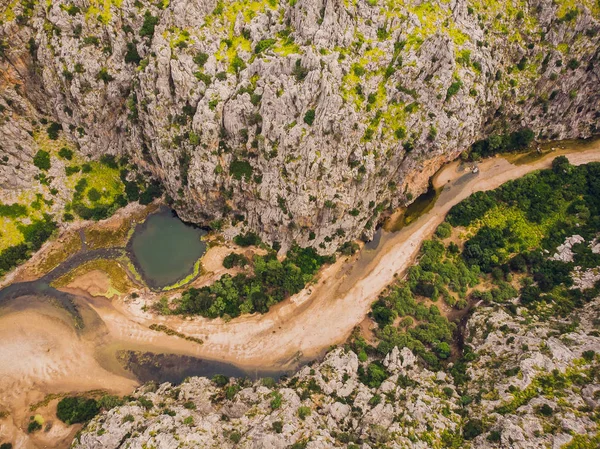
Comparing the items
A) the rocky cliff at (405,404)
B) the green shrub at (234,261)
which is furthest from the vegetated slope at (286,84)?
the rocky cliff at (405,404)

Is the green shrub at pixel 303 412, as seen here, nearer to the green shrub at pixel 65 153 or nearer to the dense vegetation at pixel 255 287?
the dense vegetation at pixel 255 287

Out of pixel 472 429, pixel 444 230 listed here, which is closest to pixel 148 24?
pixel 444 230

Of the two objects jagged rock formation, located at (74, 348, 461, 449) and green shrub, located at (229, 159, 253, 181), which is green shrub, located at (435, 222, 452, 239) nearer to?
jagged rock formation, located at (74, 348, 461, 449)

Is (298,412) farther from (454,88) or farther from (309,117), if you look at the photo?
(454,88)

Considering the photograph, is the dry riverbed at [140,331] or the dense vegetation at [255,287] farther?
the dense vegetation at [255,287]

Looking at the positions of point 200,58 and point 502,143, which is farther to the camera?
point 502,143

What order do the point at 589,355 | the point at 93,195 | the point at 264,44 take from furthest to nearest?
the point at 93,195 → the point at 264,44 → the point at 589,355

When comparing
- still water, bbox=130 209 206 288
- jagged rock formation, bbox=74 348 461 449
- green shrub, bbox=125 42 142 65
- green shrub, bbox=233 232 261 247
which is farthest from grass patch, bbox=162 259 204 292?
green shrub, bbox=125 42 142 65
